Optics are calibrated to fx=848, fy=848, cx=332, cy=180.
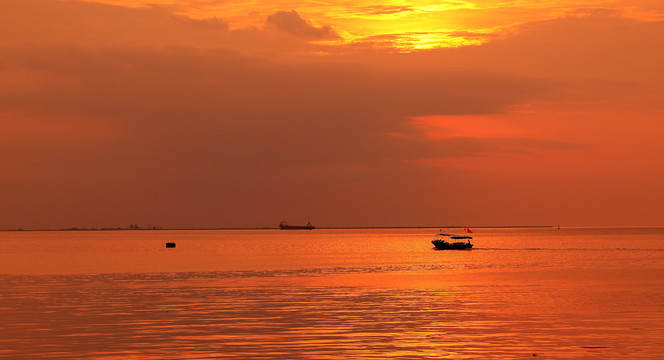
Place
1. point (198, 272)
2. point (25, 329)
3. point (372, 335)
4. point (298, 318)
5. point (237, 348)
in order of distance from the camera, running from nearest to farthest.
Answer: point (237, 348) < point (372, 335) < point (25, 329) < point (298, 318) < point (198, 272)

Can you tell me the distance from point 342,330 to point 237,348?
8.18 m

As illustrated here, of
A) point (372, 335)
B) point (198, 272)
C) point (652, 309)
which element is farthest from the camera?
point (198, 272)

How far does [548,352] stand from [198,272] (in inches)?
→ 3248

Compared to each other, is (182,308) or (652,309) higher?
(652,309)

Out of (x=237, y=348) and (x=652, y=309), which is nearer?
(x=237, y=348)

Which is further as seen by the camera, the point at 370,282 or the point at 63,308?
the point at 370,282

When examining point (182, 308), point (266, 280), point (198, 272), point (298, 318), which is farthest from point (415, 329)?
point (198, 272)

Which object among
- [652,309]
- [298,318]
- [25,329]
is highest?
[652,309]

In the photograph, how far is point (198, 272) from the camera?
11788 cm

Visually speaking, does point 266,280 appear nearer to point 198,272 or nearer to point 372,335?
point 198,272

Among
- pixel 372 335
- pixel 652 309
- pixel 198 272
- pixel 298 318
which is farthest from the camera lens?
pixel 198 272

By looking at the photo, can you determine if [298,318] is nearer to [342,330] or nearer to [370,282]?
[342,330]

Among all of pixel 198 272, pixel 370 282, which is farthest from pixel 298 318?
pixel 198 272

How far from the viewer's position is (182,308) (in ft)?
208
